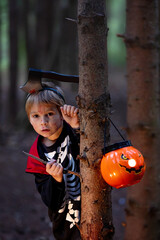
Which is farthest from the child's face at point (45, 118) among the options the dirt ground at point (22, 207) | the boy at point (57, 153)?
the dirt ground at point (22, 207)

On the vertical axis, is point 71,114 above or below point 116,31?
below

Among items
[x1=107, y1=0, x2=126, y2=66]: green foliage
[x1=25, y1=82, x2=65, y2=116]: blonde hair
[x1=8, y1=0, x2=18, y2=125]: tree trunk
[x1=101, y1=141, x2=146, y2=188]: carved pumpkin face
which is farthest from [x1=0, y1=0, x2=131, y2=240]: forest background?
[x1=107, y1=0, x2=126, y2=66]: green foliage

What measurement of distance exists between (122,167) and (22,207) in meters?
3.96

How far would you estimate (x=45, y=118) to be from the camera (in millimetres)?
2395

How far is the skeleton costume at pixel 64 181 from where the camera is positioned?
7.88 feet

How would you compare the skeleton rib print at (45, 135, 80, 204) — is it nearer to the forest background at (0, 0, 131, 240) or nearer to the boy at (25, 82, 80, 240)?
the boy at (25, 82, 80, 240)

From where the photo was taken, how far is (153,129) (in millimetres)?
3697

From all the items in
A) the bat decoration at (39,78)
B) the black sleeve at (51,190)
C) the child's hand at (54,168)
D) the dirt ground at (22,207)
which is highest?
the bat decoration at (39,78)

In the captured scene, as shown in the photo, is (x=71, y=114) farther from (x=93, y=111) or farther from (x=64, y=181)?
(x=64, y=181)

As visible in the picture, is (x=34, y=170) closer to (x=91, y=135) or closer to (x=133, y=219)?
(x=91, y=135)

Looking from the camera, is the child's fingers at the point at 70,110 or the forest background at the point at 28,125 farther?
the forest background at the point at 28,125

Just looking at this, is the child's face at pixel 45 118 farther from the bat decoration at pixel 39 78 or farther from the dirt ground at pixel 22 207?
the dirt ground at pixel 22 207

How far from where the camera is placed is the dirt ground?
4.59m

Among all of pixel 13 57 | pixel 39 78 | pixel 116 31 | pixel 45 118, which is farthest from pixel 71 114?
pixel 116 31
